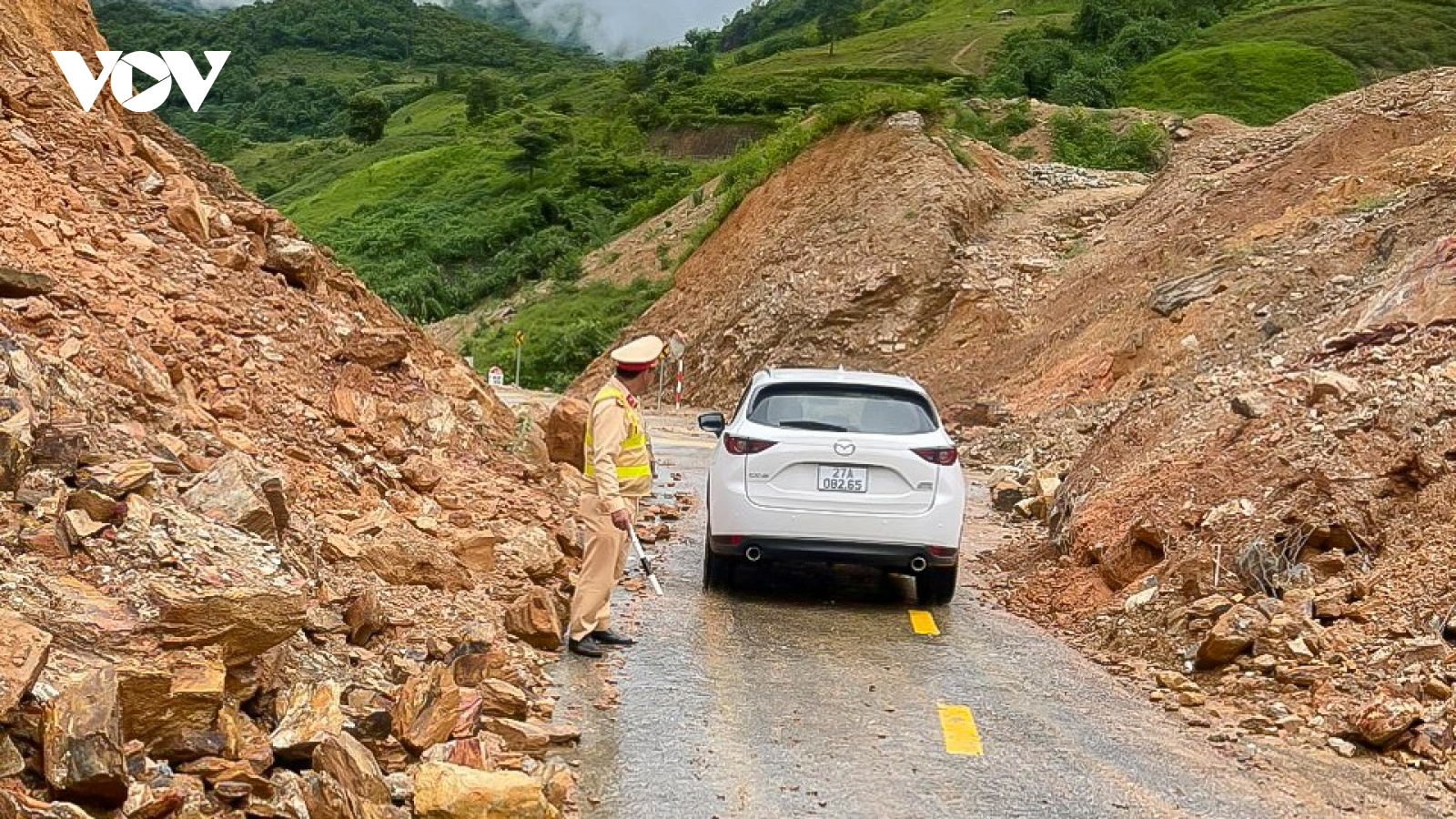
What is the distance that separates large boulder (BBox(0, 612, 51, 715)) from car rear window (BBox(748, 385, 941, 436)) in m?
5.74

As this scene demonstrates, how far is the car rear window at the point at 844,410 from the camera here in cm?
986

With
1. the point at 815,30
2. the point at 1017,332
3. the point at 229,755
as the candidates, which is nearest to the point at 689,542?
the point at 229,755

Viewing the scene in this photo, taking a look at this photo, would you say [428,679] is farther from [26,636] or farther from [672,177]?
[672,177]

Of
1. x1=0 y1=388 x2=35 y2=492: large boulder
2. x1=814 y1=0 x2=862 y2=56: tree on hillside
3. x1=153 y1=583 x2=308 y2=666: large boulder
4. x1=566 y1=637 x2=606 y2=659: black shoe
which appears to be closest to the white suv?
x1=566 y1=637 x2=606 y2=659: black shoe

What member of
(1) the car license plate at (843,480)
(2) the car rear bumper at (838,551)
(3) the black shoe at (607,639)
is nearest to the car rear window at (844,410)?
(1) the car license plate at (843,480)

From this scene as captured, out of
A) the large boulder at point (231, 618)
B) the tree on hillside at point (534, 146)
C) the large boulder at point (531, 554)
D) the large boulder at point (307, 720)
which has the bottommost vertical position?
the large boulder at point (531, 554)

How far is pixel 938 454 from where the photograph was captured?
31.7 ft

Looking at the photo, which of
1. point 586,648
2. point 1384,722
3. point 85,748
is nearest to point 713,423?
point 586,648

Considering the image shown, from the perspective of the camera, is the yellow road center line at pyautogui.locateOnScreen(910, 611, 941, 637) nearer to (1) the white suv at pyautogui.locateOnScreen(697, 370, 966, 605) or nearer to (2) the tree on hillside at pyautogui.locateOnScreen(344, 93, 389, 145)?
(1) the white suv at pyautogui.locateOnScreen(697, 370, 966, 605)

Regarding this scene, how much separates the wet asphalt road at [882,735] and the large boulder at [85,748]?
72.2 inches

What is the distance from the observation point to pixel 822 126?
38.3 meters

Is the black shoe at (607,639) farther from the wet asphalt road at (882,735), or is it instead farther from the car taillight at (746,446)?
the car taillight at (746,446)

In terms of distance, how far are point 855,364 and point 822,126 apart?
983 cm

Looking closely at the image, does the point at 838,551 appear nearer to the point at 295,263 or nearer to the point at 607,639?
the point at 607,639
